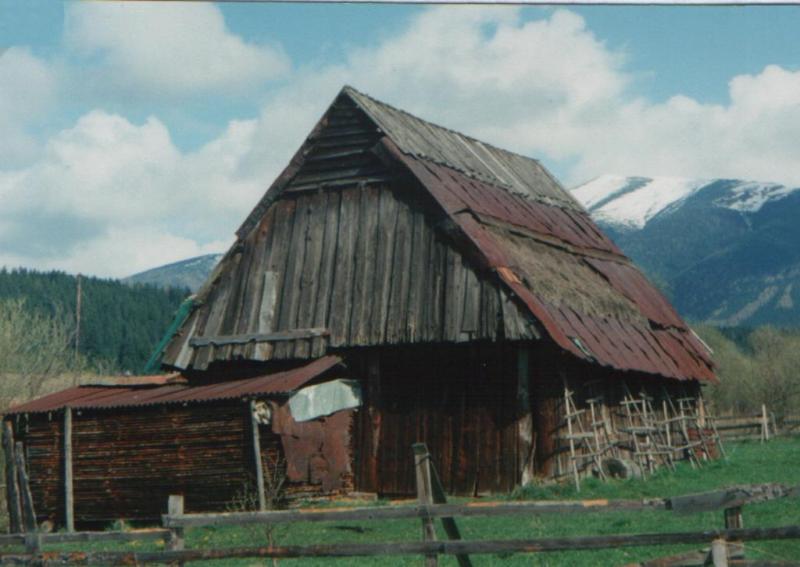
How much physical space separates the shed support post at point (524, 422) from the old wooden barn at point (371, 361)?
0.04m

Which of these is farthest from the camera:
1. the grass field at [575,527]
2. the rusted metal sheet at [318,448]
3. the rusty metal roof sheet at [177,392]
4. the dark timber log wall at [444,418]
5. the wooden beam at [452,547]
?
the dark timber log wall at [444,418]

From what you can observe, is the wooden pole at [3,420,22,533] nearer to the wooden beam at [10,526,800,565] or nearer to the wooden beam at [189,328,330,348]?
the wooden beam at [189,328,330,348]

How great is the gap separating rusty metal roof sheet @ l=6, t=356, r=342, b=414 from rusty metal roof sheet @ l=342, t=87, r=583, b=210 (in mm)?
5659

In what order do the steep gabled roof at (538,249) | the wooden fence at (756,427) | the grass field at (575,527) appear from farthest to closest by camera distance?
the wooden fence at (756,427) < the steep gabled roof at (538,249) < the grass field at (575,527)

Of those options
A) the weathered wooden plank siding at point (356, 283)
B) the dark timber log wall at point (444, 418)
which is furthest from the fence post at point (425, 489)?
the dark timber log wall at point (444, 418)

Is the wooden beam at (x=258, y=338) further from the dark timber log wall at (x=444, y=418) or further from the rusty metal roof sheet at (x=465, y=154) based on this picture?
the rusty metal roof sheet at (x=465, y=154)

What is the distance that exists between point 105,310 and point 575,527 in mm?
86565

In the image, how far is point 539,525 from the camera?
53.6 feet

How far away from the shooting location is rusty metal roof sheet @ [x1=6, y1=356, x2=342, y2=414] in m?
20.5

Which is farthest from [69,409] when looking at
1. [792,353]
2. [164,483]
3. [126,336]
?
[126,336]

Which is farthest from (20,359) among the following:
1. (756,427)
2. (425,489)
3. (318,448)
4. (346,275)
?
(425,489)

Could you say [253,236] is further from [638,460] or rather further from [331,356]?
[638,460]

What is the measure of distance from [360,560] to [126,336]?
268 feet

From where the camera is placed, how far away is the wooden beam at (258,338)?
23250mm
